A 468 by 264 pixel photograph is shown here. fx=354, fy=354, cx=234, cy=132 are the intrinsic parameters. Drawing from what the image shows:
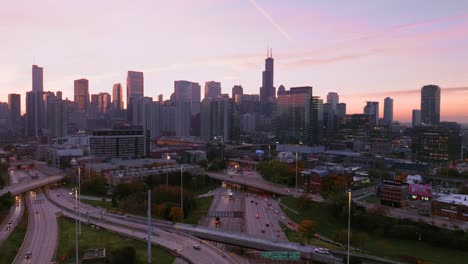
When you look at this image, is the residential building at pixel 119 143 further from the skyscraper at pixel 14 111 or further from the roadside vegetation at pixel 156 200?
the skyscraper at pixel 14 111

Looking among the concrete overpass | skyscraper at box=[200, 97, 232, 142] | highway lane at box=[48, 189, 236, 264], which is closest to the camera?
highway lane at box=[48, 189, 236, 264]

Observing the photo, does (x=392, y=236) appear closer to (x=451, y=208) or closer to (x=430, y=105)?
(x=451, y=208)

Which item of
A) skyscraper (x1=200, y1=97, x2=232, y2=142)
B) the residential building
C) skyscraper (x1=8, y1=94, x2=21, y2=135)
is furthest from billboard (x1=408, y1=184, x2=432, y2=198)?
skyscraper (x1=8, y1=94, x2=21, y2=135)

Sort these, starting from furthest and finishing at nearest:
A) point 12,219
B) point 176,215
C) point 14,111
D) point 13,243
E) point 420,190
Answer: point 14,111, point 420,190, point 12,219, point 176,215, point 13,243

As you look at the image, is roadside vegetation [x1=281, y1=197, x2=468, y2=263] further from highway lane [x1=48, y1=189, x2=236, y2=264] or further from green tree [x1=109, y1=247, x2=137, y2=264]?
green tree [x1=109, y1=247, x2=137, y2=264]

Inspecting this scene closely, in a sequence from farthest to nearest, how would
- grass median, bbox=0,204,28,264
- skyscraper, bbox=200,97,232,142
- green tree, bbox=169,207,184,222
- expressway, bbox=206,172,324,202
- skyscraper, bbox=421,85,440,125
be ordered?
skyscraper, bbox=421,85,440,125 → skyscraper, bbox=200,97,232,142 → expressway, bbox=206,172,324,202 → green tree, bbox=169,207,184,222 → grass median, bbox=0,204,28,264

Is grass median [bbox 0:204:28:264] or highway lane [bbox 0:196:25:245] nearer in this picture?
grass median [bbox 0:204:28:264]

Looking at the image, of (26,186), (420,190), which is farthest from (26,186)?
(420,190)
